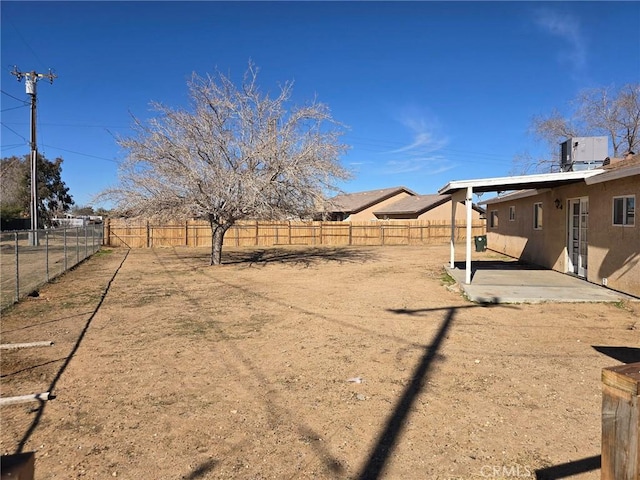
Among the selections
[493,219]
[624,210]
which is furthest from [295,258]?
[624,210]

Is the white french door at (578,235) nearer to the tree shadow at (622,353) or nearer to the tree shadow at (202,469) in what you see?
the tree shadow at (622,353)

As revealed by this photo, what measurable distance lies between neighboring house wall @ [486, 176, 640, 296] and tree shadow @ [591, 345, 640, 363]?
4102mm

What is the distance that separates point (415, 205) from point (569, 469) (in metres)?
37.3

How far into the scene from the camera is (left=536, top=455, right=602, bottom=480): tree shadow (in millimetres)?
3037

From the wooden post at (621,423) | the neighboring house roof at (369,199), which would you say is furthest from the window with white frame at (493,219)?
the wooden post at (621,423)

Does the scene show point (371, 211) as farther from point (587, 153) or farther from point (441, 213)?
point (587, 153)

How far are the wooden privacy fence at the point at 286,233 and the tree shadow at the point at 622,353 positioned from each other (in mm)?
25649

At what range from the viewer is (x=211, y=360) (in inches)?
223

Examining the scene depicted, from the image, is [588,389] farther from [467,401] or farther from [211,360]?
[211,360]

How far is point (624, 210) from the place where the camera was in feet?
32.0

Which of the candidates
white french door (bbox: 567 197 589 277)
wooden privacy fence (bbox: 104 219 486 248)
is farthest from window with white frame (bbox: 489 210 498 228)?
white french door (bbox: 567 197 589 277)

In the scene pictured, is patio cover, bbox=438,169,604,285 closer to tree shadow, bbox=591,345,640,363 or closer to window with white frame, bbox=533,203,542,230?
window with white frame, bbox=533,203,542,230

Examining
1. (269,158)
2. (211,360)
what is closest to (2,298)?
(211,360)

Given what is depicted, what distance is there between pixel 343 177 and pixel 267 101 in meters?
4.05
